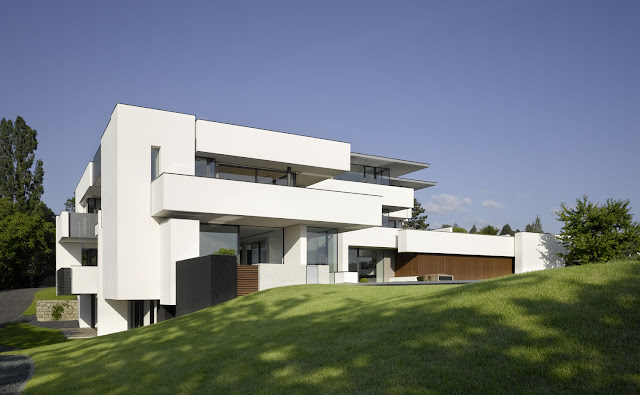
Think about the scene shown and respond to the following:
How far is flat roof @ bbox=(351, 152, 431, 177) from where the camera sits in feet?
135

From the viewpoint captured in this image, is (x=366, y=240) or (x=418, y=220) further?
(x=418, y=220)

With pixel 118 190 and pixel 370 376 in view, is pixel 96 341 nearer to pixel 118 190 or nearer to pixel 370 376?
pixel 118 190

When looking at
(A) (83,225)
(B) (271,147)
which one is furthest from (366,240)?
(A) (83,225)

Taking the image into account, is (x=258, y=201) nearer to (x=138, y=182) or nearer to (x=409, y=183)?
(x=138, y=182)

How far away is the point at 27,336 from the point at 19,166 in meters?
40.6

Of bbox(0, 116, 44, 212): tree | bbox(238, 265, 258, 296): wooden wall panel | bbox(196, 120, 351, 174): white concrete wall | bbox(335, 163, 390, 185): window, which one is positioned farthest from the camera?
bbox(0, 116, 44, 212): tree

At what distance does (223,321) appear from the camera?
16.1 m

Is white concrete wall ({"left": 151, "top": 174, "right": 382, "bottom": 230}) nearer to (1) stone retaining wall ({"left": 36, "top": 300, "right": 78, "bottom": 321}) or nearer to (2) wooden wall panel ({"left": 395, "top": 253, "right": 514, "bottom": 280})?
(2) wooden wall panel ({"left": 395, "top": 253, "right": 514, "bottom": 280})

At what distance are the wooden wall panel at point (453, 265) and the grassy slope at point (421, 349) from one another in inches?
1129

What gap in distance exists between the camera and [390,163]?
Answer: 43.2 metres

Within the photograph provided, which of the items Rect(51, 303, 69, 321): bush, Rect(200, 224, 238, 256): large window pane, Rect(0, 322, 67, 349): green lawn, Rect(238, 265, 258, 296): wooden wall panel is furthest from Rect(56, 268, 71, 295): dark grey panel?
Rect(51, 303, 69, 321): bush

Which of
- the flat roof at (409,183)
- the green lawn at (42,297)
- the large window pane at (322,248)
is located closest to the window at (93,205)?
the green lawn at (42,297)

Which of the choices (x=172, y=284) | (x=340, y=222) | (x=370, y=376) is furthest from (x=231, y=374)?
(x=340, y=222)

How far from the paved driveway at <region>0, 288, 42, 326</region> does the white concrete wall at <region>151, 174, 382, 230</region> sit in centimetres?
2481
